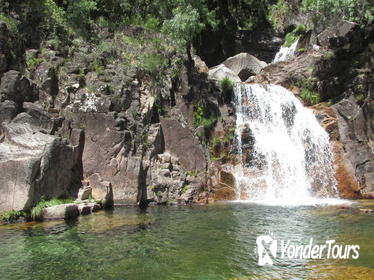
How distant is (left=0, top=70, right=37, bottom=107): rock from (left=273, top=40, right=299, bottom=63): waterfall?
20.5 meters

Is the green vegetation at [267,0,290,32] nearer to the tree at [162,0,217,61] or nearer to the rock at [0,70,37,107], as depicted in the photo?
the tree at [162,0,217,61]

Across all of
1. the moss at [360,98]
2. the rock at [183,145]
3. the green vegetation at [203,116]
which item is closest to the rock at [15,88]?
the rock at [183,145]

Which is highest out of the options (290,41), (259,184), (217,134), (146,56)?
(290,41)

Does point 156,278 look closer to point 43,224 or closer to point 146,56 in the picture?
point 43,224

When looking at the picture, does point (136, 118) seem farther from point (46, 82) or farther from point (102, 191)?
point (46, 82)

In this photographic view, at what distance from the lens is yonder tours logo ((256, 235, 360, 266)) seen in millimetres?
8972

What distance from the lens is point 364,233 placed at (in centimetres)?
1084

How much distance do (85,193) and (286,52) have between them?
72.5 feet

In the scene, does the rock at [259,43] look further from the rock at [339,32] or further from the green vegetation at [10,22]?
the green vegetation at [10,22]

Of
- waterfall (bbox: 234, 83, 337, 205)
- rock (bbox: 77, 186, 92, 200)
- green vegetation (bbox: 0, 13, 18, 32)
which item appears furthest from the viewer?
green vegetation (bbox: 0, 13, 18, 32)

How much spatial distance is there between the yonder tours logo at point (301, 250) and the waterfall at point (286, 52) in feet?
75.0

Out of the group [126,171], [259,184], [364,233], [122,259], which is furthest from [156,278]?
[259,184]

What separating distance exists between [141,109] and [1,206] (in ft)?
29.6

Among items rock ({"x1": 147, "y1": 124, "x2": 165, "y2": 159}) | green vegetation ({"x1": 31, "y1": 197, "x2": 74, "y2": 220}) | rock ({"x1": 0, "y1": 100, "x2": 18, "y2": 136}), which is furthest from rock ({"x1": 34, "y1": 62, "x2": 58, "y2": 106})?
green vegetation ({"x1": 31, "y1": 197, "x2": 74, "y2": 220})
